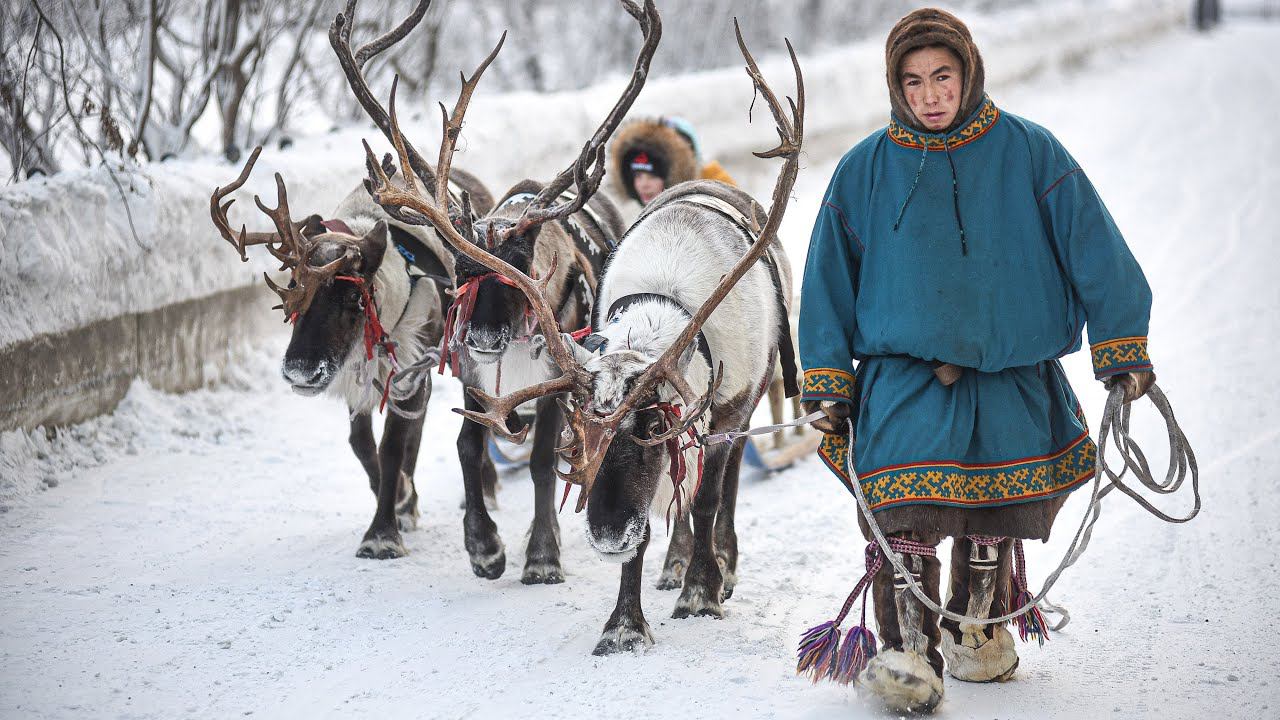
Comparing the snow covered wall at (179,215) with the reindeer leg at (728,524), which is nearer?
the reindeer leg at (728,524)

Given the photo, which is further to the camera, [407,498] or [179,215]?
[179,215]

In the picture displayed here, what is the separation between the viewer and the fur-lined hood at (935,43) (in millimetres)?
3508

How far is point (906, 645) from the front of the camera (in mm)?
3604

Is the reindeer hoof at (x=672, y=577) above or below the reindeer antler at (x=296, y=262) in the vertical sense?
below

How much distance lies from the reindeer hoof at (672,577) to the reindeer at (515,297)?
1.44 ft

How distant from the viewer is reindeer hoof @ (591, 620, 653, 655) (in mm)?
4129

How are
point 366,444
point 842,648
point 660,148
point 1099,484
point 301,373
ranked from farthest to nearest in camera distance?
1. point 660,148
2. point 366,444
3. point 301,373
4. point 842,648
5. point 1099,484

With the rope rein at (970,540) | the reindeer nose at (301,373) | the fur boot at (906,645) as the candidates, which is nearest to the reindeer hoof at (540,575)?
the reindeer nose at (301,373)

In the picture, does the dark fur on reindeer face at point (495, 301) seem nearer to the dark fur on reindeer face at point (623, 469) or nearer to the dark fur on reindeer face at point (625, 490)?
the dark fur on reindeer face at point (623, 469)

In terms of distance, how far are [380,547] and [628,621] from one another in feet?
5.09

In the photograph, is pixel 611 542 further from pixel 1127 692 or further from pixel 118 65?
pixel 118 65

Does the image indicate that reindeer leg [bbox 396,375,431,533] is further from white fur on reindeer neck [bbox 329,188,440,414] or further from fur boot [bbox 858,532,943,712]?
fur boot [bbox 858,532,943,712]

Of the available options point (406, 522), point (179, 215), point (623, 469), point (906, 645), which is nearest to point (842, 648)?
point (906, 645)

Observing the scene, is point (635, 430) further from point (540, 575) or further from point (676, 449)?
point (540, 575)
